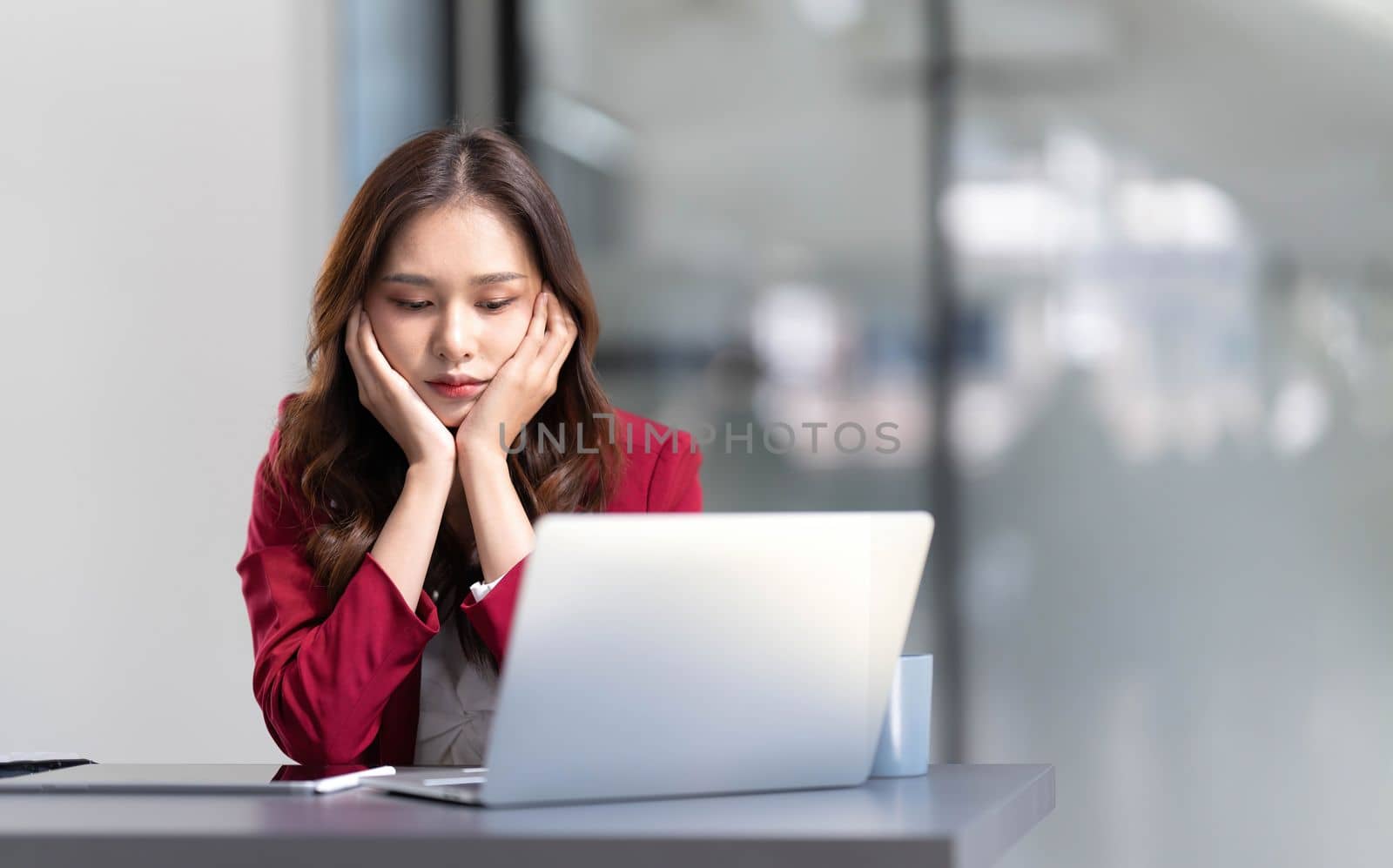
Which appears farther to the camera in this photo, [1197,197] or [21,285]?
[1197,197]

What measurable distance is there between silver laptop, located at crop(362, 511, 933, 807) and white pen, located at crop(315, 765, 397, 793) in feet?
0.17

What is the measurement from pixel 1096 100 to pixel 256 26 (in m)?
1.69

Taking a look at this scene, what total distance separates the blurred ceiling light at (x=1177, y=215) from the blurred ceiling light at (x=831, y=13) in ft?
2.17

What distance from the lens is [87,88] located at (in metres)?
2.60

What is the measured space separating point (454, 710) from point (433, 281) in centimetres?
45

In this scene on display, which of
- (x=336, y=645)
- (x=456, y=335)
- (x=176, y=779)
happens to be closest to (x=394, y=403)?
(x=456, y=335)

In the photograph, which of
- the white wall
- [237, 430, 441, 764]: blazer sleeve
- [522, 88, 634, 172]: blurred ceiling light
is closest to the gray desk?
[237, 430, 441, 764]: blazer sleeve

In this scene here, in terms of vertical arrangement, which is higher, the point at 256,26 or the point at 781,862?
the point at 256,26

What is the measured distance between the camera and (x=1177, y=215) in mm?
2816

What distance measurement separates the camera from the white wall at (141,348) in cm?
252

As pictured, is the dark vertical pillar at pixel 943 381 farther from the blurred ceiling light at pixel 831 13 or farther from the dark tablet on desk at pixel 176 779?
the dark tablet on desk at pixel 176 779

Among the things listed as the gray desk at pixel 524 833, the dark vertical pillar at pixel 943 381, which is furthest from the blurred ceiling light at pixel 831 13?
the gray desk at pixel 524 833

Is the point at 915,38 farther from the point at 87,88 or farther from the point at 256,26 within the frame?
the point at 87,88

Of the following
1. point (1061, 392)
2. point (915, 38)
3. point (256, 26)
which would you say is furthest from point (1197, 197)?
point (256, 26)
